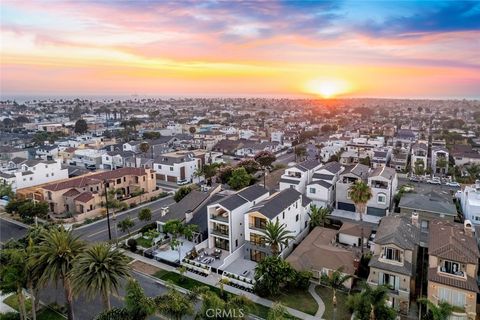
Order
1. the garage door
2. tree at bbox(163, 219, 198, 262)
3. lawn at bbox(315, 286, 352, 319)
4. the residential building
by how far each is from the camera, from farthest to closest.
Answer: the garage door < tree at bbox(163, 219, 198, 262) < the residential building < lawn at bbox(315, 286, 352, 319)

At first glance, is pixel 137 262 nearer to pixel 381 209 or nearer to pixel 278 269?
pixel 278 269

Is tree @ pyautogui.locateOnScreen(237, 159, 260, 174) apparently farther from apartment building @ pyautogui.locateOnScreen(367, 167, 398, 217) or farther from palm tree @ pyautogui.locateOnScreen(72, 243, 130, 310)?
palm tree @ pyautogui.locateOnScreen(72, 243, 130, 310)

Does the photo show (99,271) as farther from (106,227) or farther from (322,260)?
(106,227)

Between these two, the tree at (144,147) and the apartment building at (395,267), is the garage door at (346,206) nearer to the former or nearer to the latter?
the apartment building at (395,267)

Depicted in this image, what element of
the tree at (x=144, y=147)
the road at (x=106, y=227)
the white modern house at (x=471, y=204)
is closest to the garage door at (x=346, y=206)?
the white modern house at (x=471, y=204)

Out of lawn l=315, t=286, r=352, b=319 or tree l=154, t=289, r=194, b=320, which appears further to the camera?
lawn l=315, t=286, r=352, b=319

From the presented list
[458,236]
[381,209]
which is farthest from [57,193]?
[458,236]

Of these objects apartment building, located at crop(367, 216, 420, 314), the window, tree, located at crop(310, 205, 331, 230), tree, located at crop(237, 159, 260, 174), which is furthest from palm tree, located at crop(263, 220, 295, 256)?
tree, located at crop(237, 159, 260, 174)
